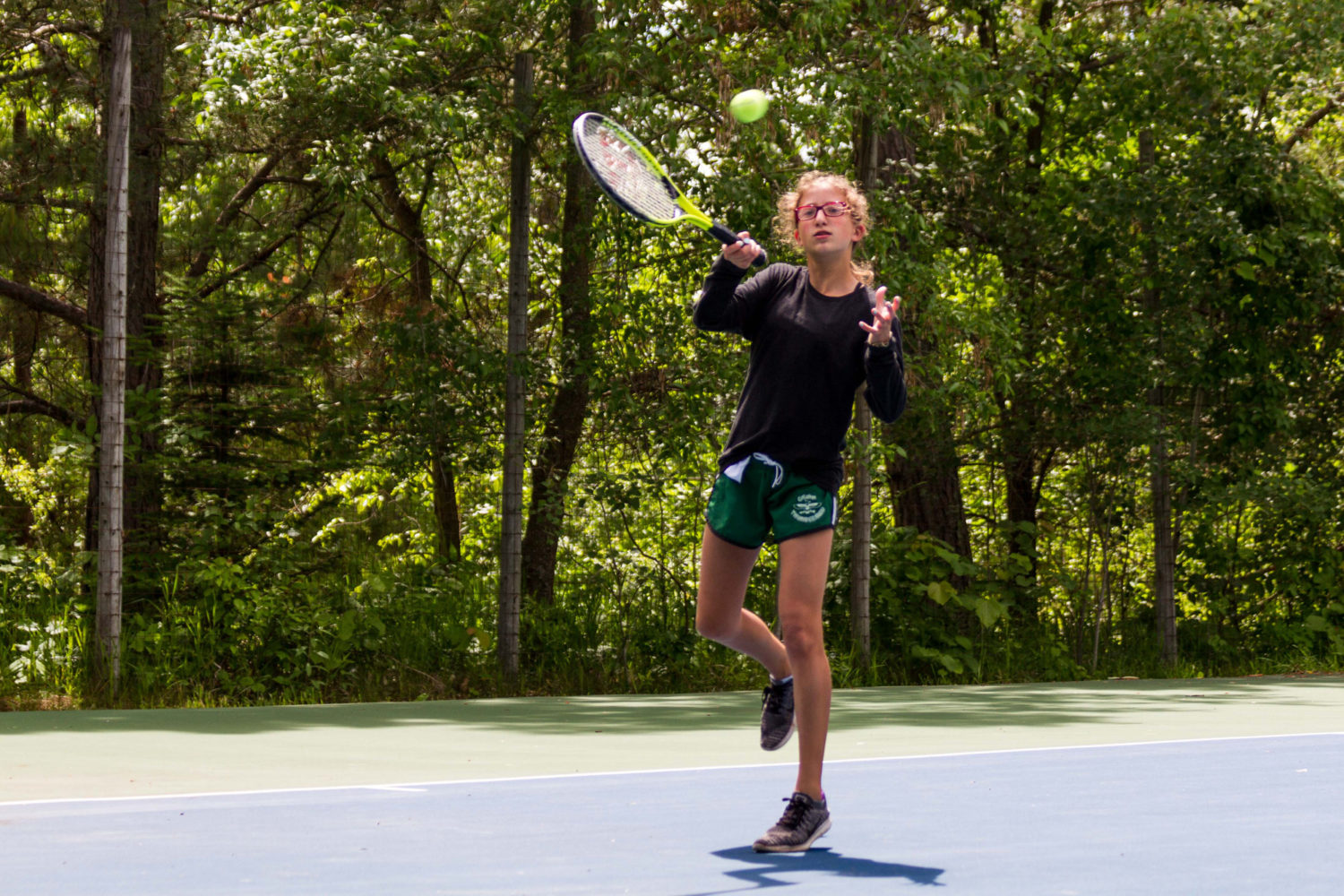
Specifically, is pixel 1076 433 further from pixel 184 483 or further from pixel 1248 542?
pixel 184 483

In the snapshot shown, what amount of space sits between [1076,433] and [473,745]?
924 cm

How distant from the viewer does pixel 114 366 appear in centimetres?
1009

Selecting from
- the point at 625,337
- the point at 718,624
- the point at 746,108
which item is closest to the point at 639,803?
the point at 718,624

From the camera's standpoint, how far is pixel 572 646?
12.1 m

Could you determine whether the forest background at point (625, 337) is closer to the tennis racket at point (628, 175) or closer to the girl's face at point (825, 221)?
the tennis racket at point (628, 175)

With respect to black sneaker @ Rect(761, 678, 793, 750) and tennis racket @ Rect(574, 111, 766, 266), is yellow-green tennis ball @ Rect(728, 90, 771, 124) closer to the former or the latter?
tennis racket @ Rect(574, 111, 766, 266)

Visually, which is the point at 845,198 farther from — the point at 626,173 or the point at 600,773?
the point at 600,773

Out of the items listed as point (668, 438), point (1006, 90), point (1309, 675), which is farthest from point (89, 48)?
point (1309, 675)

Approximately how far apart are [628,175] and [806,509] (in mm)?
1642

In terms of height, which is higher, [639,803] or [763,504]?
[763,504]

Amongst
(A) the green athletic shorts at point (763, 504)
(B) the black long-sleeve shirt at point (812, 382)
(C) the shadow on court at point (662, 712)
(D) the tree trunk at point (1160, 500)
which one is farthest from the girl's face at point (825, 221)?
(D) the tree trunk at point (1160, 500)

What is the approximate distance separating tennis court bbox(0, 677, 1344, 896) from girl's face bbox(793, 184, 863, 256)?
1.65 meters

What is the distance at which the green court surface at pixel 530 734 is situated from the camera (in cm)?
578

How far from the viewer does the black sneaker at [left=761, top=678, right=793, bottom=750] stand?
4.76 meters
